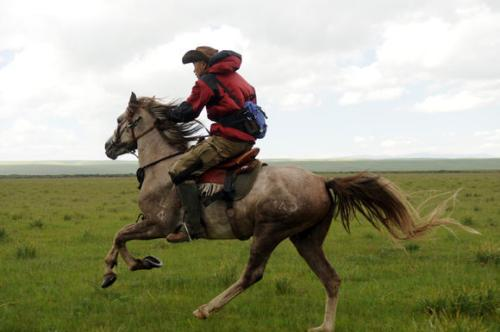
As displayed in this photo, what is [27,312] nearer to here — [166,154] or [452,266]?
[166,154]

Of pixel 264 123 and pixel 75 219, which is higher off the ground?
pixel 264 123

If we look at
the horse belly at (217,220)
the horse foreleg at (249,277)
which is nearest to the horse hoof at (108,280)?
the horse foreleg at (249,277)

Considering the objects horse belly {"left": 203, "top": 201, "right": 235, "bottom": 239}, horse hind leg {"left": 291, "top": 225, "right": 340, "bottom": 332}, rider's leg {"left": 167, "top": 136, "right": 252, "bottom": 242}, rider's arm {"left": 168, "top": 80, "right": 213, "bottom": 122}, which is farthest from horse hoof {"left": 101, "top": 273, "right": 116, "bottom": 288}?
horse hind leg {"left": 291, "top": 225, "right": 340, "bottom": 332}

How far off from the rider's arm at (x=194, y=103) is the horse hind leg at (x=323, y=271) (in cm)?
193

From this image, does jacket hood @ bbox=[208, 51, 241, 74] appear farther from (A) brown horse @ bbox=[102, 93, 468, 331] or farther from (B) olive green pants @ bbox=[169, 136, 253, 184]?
(A) brown horse @ bbox=[102, 93, 468, 331]

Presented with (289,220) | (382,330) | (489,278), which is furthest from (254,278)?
(489,278)

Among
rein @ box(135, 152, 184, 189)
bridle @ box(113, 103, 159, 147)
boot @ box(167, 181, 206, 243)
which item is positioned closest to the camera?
boot @ box(167, 181, 206, 243)

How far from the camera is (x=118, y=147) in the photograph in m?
7.45


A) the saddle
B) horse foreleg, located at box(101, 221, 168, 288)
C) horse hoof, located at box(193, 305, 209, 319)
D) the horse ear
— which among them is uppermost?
the horse ear

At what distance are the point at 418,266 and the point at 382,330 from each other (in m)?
4.49

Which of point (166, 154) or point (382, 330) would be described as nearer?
point (382, 330)

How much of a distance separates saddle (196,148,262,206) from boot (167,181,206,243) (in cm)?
11

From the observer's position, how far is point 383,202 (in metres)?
6.68

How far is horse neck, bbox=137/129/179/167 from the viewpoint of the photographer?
7.08m
